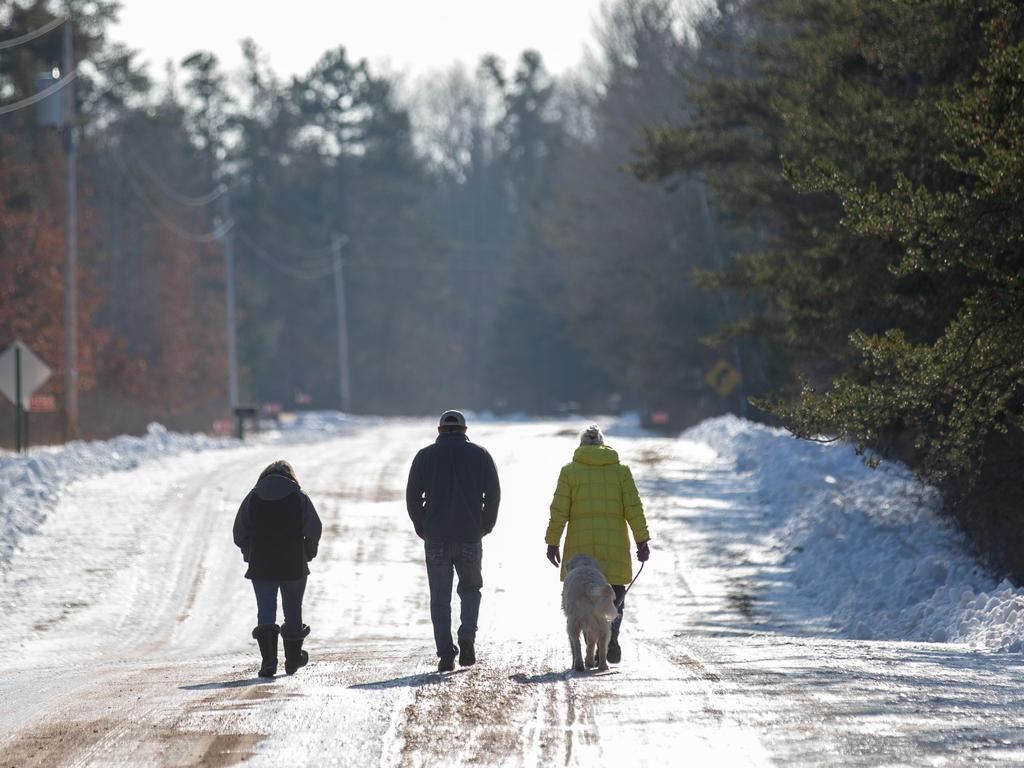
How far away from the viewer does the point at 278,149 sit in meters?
97.1

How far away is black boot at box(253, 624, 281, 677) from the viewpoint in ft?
38.8

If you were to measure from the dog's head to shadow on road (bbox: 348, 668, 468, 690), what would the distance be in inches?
45.1

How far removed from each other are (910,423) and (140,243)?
6352 centimetres

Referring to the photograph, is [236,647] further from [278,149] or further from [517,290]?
[278,149]

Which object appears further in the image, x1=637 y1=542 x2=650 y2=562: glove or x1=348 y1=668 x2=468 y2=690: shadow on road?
x1=637 y1=542 x2=650 y2=562: glove

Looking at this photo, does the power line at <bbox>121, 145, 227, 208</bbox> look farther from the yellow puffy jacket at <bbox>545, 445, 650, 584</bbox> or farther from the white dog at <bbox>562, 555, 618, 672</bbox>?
the white dog at <bbox>562, 555, 618, 672</bbox>

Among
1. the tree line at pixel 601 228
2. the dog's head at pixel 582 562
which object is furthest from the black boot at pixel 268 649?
the tree line at pixel 601 228

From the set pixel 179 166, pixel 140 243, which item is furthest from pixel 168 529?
pixel 179 166

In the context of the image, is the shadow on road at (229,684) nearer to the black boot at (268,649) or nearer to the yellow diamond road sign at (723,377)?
the black boot at (268,649)

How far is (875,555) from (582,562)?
8825 mm

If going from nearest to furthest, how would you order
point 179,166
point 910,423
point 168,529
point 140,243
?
point 910,423 < point 168,529 < point 140,243 < point 179,166

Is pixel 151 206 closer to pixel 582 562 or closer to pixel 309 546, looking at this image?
pixel 309 546

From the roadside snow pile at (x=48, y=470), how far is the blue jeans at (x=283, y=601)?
8.83m

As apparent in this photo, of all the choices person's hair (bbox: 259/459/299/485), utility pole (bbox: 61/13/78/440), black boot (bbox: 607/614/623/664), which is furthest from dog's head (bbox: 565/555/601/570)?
utility pole (bbox: 61/13/78/440)
